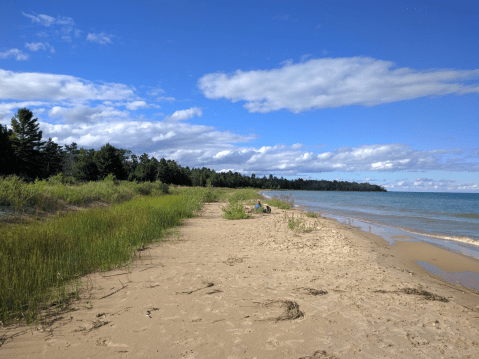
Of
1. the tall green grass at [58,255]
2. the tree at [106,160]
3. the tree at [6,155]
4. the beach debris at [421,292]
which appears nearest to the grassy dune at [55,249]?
the tall green grass at [58,255]

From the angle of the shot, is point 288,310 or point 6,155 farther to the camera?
point 6,155

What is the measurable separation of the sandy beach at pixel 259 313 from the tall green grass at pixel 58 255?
44 cm

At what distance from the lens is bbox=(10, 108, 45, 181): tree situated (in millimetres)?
41625

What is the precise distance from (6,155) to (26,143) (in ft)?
19.7

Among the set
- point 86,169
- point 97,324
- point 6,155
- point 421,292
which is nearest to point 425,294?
point 421,292

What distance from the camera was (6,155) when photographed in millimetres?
37781

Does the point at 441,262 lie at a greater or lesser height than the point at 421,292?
lesser

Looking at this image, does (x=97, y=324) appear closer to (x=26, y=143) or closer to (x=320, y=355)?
(x=320, y=355)

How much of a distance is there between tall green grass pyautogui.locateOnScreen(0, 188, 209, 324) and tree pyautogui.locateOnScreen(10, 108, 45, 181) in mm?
42016

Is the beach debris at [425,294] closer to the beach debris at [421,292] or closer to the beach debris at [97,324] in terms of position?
the beach debris at [421,292]

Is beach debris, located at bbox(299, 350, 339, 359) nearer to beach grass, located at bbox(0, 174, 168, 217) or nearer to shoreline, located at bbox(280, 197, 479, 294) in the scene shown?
shoreline, located at bbox(280, 197, 479, 294)

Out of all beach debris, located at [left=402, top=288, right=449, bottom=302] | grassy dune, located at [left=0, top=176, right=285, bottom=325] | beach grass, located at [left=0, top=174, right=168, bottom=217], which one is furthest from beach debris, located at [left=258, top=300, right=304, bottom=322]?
beach grass, located at [left=0, top=174, right=168, bottom=217]

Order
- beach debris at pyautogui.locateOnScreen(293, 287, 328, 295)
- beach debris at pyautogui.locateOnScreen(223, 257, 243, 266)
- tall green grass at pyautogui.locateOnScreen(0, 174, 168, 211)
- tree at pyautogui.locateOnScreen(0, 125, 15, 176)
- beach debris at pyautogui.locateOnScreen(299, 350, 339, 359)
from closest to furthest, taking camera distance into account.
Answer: beach debris at pyautogui.locateOnScreen(299, 350, 339, 359)
beach debris at pyautogui.locateOnScreen(293, 287, 328, 295)
beach debris at pyautogui.locateOnScreen(223, 257, 243, 266)
tall green grass at pyautogui.locateOnScreen(0, 174, 168, 211)
tree at pyautogui.locateOnScreen(0, 125, 15, 176)

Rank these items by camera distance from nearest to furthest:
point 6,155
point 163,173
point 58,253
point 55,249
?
point 58,253 < point 55,249 < point 6,155 < point 163,173
